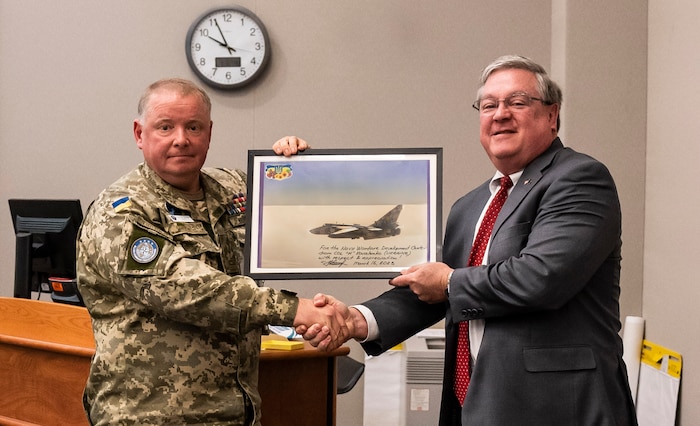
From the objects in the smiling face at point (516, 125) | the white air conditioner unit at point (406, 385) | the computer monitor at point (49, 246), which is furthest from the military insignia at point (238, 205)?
the white air conditioner unit at point (406, 385)

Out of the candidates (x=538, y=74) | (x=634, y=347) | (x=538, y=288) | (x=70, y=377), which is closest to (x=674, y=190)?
(x=634, y=347)

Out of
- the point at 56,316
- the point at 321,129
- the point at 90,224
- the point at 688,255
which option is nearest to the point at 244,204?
the point at 90,224

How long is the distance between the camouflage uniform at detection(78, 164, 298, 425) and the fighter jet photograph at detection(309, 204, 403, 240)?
328 mm

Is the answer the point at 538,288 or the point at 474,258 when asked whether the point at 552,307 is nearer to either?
the point at 538,288

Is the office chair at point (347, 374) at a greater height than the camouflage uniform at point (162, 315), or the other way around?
the camouflage uniform at point (162, 315)

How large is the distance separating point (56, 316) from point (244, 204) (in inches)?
34.2

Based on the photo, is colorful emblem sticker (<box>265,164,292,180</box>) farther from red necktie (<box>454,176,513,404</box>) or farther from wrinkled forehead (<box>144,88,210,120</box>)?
red necktie (<box>454,176,513,404</box>)

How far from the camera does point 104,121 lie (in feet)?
15.6

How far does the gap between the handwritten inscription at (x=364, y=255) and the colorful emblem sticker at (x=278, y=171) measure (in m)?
0.24

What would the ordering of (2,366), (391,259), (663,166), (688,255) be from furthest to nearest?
(663,166) → (688,255) → (2,366) → (391,259)

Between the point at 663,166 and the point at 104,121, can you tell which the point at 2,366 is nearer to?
the point at 104,121

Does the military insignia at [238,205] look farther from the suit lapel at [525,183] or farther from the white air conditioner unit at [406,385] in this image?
the white air conditioner unit at [406,385]

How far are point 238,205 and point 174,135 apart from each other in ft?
1.00

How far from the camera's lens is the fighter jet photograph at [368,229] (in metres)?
2.30
